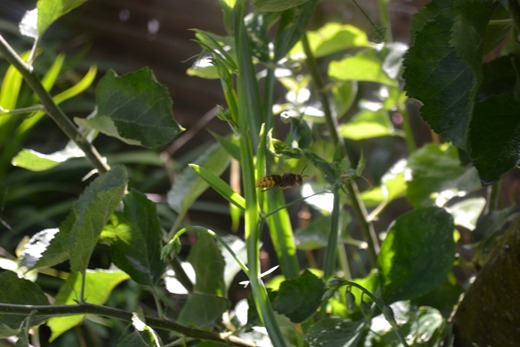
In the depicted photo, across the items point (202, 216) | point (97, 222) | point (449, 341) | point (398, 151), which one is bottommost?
point (202, 216)

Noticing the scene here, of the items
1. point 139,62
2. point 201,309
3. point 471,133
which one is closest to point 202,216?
point 139,62

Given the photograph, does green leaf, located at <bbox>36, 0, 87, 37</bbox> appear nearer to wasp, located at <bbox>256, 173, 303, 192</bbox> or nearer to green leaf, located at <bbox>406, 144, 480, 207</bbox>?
wasp, located at <bbox>256, 173, 303, 192</bbox>

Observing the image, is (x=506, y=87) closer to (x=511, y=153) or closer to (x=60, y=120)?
(x=511, y=153)

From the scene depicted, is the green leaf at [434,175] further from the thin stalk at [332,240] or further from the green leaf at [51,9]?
the green leaf at [51,9]

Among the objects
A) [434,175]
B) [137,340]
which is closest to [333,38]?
[434,175]

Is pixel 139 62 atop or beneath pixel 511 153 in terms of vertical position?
beneath

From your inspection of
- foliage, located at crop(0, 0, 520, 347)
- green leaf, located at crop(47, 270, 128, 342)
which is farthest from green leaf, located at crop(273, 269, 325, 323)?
green leaf, located at crop(47, 270, 128, 342)

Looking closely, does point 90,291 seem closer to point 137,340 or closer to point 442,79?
point 137,340
